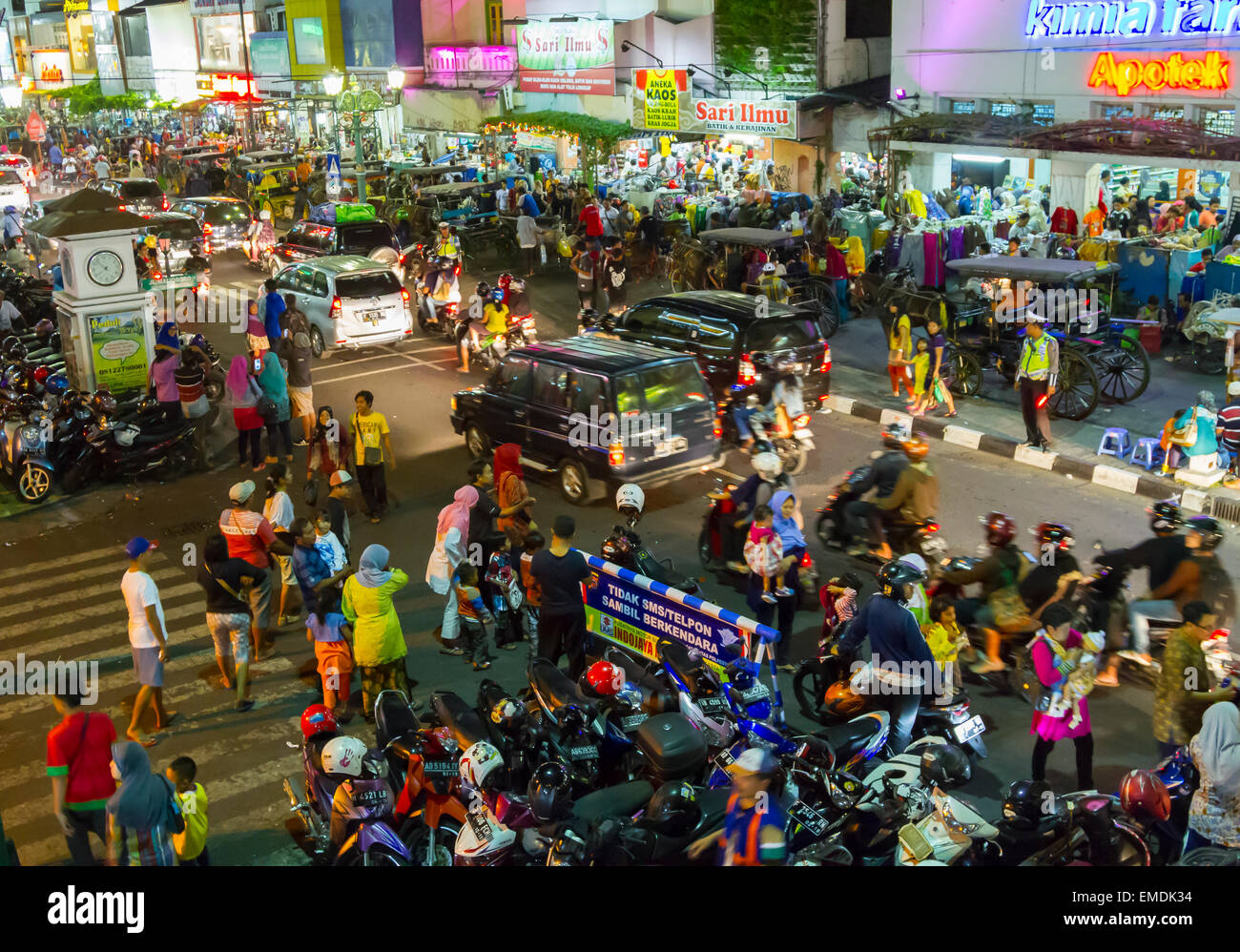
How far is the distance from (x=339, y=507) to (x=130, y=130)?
58.7 meters

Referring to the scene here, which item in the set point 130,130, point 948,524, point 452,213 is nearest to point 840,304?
point 948,524

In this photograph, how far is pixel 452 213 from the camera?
28828 mm

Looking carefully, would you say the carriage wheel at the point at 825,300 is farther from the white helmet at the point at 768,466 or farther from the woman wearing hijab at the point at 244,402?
the white helmet at the point at 768,466

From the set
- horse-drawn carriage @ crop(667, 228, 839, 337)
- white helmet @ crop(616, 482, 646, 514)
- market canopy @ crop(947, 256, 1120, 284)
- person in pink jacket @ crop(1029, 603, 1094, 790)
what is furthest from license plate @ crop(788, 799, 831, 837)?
horse-drawn carriage @ crop(667, 228, 839, 337)

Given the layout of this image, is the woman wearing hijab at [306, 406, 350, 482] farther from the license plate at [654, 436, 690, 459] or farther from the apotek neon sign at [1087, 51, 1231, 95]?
the apotek neon sign at [1087, 51, 1231, 95]

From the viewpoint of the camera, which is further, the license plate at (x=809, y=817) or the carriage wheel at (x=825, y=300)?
the carriage wheel at (x=825, y=300)

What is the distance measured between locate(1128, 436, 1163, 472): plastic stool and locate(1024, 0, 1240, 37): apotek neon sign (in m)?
10.7

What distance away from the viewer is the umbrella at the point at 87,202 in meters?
16.4

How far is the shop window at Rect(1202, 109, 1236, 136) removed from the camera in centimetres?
2123

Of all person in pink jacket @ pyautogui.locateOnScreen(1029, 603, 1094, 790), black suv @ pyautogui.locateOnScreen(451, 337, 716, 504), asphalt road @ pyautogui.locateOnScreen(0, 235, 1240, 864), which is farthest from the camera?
black suv @ pyautogui.locateOnScreen(451, 337, 716, 504)

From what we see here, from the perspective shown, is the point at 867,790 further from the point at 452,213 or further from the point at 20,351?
the point at 452,213

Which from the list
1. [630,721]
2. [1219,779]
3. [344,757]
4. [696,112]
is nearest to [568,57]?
[696,112]

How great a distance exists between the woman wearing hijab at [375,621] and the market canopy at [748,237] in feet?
41.4

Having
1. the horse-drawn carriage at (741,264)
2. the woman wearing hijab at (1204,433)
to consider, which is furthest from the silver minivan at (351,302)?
the woman wearing hijab at (1204,433)
